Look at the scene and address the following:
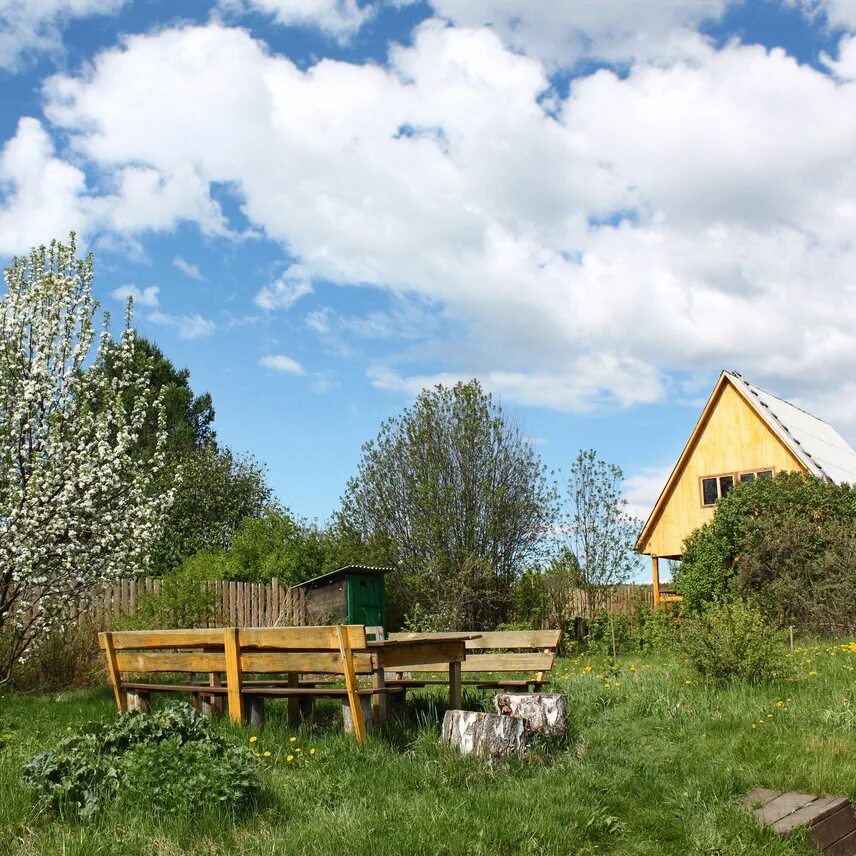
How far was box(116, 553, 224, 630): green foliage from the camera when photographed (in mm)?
14750

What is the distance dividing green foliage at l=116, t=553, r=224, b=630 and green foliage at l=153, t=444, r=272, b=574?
47.2 feet

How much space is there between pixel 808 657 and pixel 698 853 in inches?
290

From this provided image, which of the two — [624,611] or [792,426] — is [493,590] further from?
[792,426]

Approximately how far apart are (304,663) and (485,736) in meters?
1.74

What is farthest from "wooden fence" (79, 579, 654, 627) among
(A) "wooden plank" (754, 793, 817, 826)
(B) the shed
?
(A) "wooden plank" (754, 793, 817, 826)

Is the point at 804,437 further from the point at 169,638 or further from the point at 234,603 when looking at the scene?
the point at 169,638

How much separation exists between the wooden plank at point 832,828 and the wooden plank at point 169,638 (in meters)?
4.81

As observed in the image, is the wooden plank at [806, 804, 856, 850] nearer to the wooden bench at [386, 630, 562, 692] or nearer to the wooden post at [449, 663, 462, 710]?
the wooden post at [449, 663, 462, 710]

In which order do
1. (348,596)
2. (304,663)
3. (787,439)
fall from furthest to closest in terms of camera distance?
(787,439), (348,596), (304,663)

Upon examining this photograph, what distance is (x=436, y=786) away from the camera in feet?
19.6

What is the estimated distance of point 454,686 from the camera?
26.5 feet

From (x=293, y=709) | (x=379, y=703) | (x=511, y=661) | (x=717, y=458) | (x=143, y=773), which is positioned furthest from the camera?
(x=717, y=458)

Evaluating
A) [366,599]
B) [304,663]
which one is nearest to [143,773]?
[304,663]

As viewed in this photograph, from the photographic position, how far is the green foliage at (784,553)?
18.8 metres
